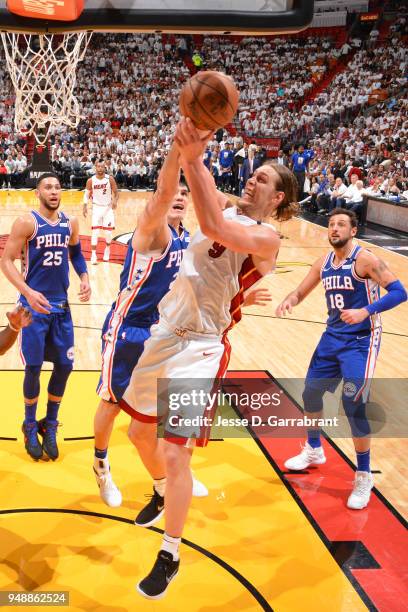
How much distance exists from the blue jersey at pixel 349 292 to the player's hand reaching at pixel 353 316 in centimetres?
21

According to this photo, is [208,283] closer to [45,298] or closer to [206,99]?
[206,99]

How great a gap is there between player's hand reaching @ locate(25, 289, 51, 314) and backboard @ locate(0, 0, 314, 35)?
193 centimetres

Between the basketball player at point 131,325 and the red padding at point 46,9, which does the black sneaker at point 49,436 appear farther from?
the red padding at point 46,9

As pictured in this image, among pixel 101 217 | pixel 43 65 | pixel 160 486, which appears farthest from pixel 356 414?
pixel 101 217

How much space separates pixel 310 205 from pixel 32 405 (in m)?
15.1

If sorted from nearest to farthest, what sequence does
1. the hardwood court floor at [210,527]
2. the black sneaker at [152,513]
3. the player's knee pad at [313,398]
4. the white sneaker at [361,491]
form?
the hardwood court floor at [210,527], the black sneaker at [152,513], the white sneaker at [361,491], the player's knee pad at [313,398]

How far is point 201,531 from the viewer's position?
3.78m

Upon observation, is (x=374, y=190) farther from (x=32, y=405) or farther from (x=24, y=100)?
(x=32, y=405)

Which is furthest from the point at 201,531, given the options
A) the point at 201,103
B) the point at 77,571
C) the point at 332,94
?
the point at 332,94

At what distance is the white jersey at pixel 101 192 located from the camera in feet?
35.8

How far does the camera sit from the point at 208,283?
3.03 m

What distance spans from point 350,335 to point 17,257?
2260mm

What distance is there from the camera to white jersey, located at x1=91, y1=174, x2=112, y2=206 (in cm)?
1092

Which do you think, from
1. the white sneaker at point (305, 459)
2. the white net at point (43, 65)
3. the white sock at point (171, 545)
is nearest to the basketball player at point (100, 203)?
the white net at point (43, 65)
